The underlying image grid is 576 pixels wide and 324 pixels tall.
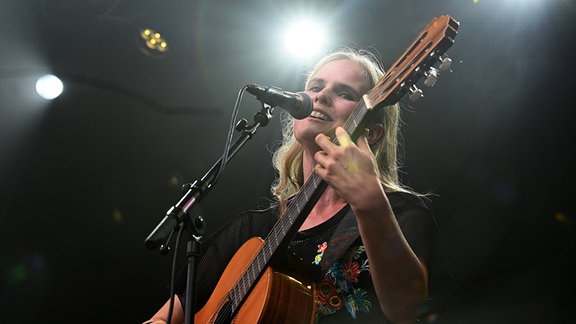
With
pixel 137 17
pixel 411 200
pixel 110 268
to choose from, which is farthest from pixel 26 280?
pixel 411 200

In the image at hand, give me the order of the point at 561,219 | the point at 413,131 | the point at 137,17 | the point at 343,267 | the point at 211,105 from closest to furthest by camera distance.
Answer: the point at 343,267 < the point at 561,219 < the point at 413,131 < the point at 137,17 < the point at 211,105

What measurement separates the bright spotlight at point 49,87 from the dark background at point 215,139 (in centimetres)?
6

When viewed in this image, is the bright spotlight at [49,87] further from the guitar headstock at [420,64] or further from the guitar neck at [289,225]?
the guitar headstock at [420,64]

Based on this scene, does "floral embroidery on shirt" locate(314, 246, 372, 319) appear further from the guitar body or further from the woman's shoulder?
the woman's shoulder

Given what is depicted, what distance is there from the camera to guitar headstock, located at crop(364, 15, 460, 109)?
172cm

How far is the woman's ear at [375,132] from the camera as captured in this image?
253 centimetres

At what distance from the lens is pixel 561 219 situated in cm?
376

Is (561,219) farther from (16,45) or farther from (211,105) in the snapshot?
(16,45)

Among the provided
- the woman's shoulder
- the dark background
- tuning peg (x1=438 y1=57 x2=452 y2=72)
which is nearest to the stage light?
the dark background

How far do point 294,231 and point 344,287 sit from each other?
282 mm

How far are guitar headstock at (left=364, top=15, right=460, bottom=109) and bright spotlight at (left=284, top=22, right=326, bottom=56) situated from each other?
267 cm

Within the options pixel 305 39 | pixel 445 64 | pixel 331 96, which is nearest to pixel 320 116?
pixel 331 96

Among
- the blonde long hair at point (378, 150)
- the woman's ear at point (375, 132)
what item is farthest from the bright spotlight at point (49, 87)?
the woman's ear at point (375, 132)

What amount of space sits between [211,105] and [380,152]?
2631 mm
